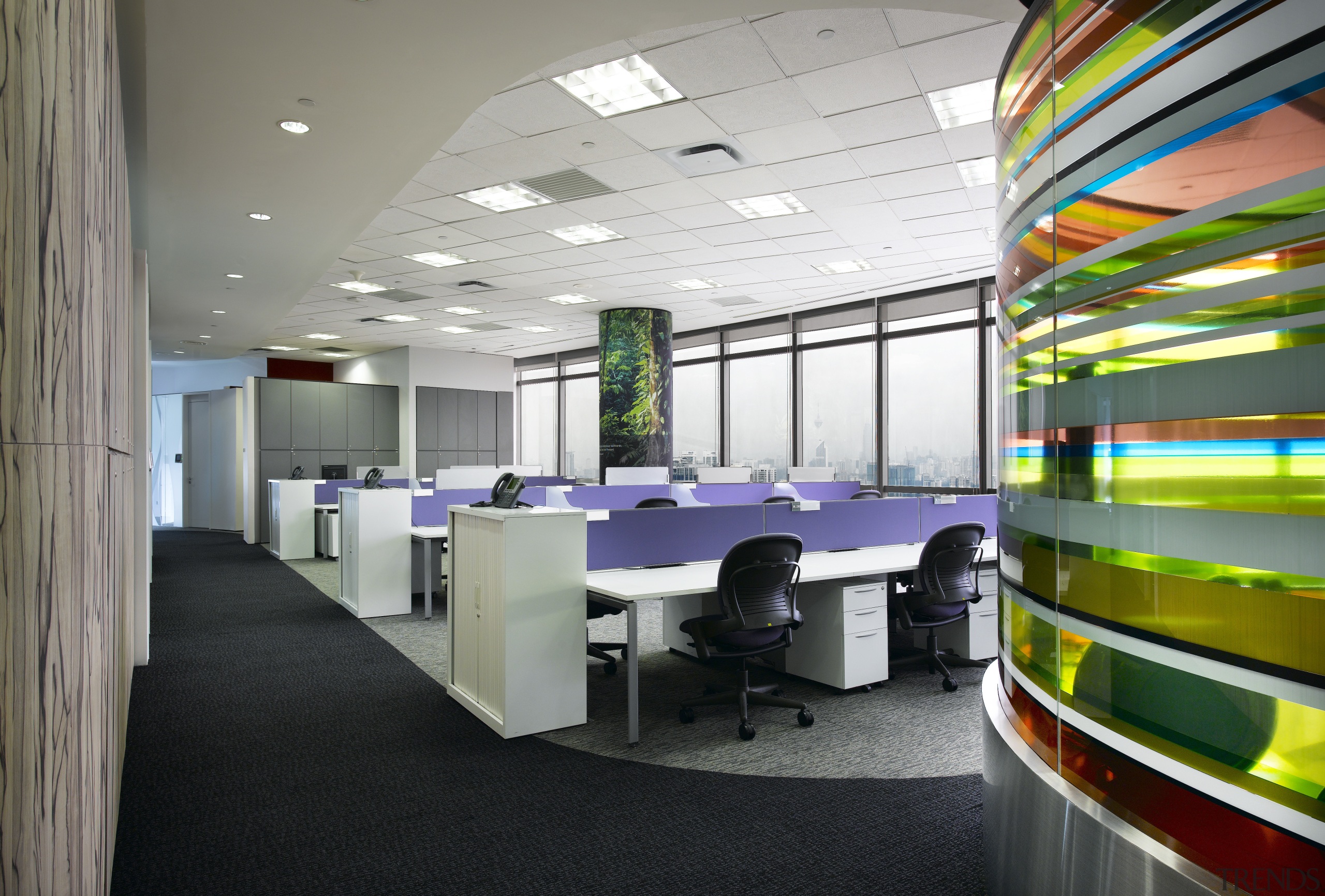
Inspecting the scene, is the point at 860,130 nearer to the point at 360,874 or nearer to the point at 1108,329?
the point at 1108,329


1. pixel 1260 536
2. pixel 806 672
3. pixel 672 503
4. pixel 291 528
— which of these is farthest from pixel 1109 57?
pixel 291 528

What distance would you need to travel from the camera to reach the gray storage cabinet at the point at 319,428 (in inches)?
475

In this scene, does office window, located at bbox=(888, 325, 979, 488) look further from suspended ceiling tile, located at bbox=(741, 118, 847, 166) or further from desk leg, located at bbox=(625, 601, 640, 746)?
desk leg, located at bbox=(625, 601, 640, 746)

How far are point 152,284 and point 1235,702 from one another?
9.29m

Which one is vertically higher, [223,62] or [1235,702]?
[223,62]

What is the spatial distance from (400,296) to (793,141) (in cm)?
601

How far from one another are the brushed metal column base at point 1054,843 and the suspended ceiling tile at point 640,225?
17.3 feet

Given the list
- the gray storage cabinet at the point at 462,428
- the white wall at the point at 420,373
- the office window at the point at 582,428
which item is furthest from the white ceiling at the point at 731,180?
the office window at the point at 582,428

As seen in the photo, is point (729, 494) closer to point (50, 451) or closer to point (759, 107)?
point (759, 107)

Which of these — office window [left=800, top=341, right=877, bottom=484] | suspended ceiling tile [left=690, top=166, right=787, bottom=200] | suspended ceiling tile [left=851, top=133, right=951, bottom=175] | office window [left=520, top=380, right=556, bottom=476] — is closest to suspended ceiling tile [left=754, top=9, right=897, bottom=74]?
suspended ceiling tile [left=851, top=133, right=951, bottom=175]

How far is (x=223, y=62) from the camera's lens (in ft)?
11.2

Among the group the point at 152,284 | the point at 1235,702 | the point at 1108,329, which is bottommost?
the point at 1235,702

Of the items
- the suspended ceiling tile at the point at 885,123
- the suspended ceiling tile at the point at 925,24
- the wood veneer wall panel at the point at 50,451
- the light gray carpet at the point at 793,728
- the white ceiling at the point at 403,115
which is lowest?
the light gray carpet at the point at 793,728

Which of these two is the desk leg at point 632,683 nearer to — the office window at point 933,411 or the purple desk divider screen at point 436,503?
the purple desk divider screen at point 436,503
